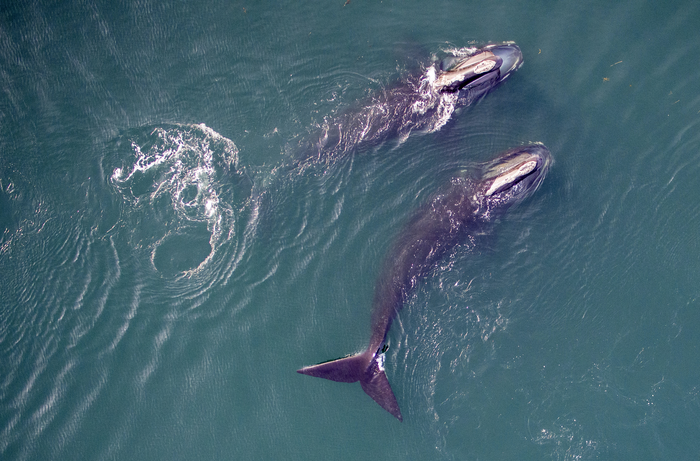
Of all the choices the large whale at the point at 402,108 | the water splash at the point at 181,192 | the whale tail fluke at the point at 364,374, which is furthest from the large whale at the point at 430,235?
the water splash at the point at 181,192

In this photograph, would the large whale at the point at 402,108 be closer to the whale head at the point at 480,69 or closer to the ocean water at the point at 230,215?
the whale head at the point at 480,69

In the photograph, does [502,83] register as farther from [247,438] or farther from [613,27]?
[247,438]

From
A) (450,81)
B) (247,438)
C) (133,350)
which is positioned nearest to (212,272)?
(133,350)

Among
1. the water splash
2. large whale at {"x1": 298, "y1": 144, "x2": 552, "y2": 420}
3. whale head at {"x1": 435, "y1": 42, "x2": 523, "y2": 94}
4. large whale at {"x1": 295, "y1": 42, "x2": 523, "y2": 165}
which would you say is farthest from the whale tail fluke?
whale head at {"x1": 435, "y1": 42, "x2": 523, "y2": 94}

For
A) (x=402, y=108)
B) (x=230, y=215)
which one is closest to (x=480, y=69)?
(x=402, y=108)

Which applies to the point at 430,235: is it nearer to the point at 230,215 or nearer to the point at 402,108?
the point at 402,108
